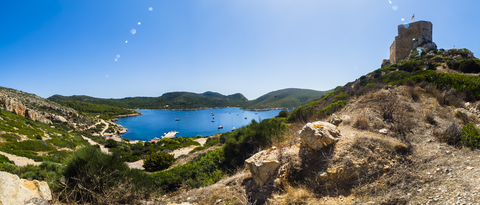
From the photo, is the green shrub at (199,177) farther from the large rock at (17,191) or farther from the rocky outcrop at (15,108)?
the rocky outcrop at (15,108)

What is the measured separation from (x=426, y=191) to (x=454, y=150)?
6.54ft

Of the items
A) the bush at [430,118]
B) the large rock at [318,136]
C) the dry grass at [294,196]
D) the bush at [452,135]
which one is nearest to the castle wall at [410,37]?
the bush at [430,118]

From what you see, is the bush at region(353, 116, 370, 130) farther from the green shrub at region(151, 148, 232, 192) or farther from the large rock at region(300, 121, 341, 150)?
the green shrub at region(151, 148, 232, 192)

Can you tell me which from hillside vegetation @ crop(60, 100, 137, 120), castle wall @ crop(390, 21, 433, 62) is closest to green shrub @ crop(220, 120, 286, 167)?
castle wall @ crop(390, 21, 433, 62)

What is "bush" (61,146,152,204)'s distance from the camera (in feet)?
12.4

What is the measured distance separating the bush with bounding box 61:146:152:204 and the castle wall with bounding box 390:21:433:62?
38757 mm

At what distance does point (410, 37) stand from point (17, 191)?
41.1 metres

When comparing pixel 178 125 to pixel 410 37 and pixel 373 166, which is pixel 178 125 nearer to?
pixel 410 37

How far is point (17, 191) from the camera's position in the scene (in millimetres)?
2854

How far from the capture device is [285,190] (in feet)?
12.3

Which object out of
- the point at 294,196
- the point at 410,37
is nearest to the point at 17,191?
the point at 294,196

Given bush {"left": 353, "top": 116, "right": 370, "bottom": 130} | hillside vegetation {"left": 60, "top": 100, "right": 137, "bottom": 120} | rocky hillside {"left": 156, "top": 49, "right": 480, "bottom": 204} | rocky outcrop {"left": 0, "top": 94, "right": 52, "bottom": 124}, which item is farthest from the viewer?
hillside vegetation {"left": 60, "top": 100, "right": 137, "bottom": 120}

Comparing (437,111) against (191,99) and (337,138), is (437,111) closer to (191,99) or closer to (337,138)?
(337,138)

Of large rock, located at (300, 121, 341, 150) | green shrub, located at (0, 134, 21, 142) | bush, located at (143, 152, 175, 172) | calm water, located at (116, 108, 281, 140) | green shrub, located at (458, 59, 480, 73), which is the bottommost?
calm water, located at (116, 108, 281, 140)
